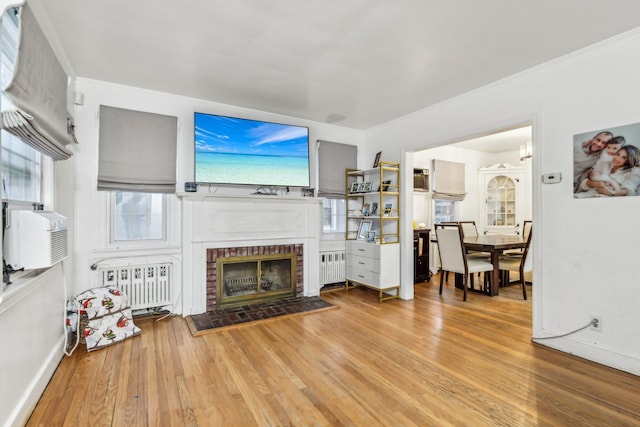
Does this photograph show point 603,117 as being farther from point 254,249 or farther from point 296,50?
point 254,249

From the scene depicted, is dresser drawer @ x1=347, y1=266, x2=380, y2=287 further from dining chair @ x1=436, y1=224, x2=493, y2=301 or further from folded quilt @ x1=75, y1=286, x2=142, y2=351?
folded quilt @ x1=75, y1=286, x2=142, y2=351

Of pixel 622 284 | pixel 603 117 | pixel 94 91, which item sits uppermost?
pixel 94 91

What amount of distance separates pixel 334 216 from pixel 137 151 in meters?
2.81

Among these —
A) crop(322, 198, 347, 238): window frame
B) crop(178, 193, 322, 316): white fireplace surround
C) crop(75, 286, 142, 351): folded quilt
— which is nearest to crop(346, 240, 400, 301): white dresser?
crop(322, 198, 347, 238): window frame

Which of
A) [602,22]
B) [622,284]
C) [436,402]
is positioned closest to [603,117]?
[602,22]

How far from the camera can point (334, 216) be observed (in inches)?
191

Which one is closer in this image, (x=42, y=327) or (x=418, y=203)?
(x=42, y=327)

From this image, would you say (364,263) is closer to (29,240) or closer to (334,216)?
(334,216)

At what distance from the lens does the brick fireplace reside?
142 inches

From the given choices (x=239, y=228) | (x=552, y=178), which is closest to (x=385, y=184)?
(x=552, y=178)

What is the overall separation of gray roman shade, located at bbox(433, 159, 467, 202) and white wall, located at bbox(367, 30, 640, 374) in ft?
9.43

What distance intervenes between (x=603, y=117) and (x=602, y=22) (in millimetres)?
688

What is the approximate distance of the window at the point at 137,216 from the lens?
10.8 feet

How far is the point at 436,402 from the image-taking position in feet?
6.28
